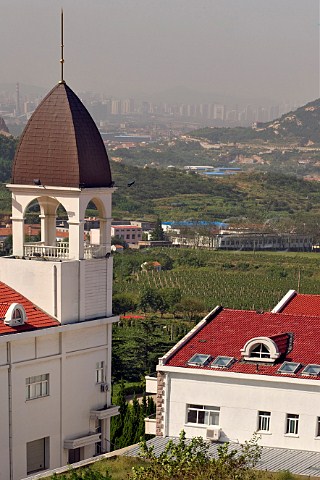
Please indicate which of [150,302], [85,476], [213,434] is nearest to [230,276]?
[150,302]

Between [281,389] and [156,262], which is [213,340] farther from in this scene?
[156,262]

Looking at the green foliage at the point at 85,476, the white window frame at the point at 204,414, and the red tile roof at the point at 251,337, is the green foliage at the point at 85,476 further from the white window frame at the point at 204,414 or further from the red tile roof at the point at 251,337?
the red tile roof at the point at 251,337

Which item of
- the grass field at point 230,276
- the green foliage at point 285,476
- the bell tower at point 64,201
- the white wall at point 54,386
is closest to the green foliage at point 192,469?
the green foliage at point 285,476

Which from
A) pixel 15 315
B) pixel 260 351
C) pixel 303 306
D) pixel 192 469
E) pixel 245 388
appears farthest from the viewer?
pixel 303 306

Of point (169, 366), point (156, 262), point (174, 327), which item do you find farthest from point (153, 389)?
point (156, 262)

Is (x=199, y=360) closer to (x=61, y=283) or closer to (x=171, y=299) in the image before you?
(x=61, y=283)

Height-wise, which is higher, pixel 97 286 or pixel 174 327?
pixel 97 286
